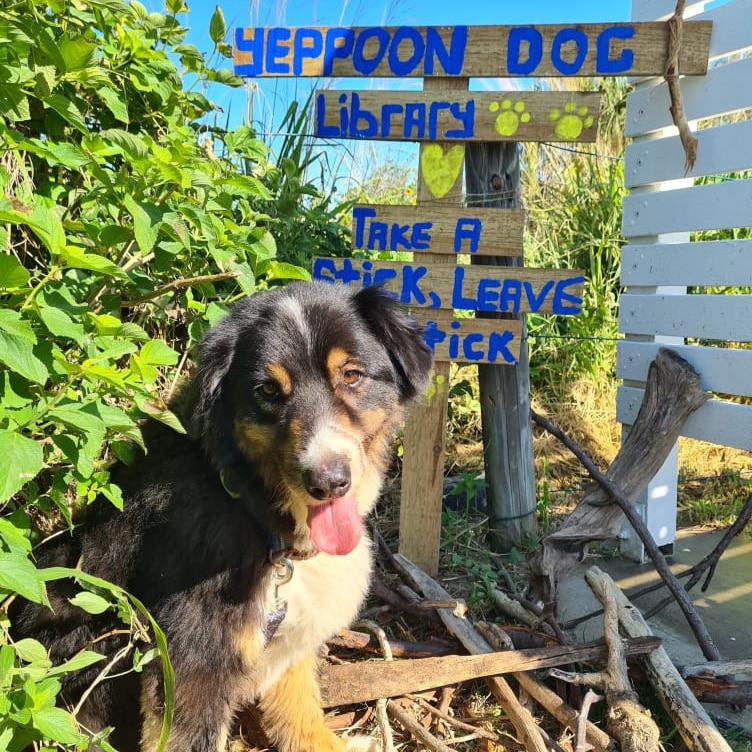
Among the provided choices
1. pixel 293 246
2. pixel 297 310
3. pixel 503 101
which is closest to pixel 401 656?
pixel 297 310

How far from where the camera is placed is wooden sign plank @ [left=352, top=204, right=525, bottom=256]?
3.19m

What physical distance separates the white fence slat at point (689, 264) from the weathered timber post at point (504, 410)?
748mm

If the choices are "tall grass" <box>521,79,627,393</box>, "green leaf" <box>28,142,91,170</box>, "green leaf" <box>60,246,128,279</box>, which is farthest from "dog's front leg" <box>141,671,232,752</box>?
"tall grass" <box>521,79,627,393</box>

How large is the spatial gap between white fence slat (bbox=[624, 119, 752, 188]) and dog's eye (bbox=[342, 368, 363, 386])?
7.04 ft

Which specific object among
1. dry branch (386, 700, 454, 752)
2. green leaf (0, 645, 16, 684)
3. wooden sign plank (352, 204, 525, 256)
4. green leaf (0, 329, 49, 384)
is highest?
wooden sign plank (352, 204, 525, 256)

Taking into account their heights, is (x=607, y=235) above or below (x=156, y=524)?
above

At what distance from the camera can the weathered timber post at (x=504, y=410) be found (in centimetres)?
333

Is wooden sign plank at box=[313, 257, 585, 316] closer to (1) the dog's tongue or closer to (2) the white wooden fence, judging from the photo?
(2) the white wooden fence

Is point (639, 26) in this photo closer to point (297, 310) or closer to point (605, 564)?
point (297, 310)

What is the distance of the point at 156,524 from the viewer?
2.04 metres

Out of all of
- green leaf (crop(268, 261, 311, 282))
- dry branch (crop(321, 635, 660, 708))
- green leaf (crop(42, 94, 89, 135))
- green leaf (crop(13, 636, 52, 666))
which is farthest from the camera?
dry branch (crop(321, 635, 660, 708))

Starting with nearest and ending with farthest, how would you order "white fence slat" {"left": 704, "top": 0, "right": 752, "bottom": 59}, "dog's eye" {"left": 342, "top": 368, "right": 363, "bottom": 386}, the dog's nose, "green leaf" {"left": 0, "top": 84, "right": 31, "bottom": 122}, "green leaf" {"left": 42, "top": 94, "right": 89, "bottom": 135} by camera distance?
"green leaf" {"left": 0, "top": 84, "right": 31, "bottom": 122}
"green leaf" {"left": 42, "top": 94, "right": 89, "bottom": 135}
the dog's nose
"dog's eye" {"left": 342, "top": 368, "right": 363, "bottom": 386}
"white fence slat" {"left": 704, "top": 0, "right": 752, "bottom": 59}

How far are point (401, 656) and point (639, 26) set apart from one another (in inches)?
115

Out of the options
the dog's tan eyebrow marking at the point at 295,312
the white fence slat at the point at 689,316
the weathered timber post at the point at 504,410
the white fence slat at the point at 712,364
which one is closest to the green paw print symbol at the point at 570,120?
the weathered timber post at the point at 504,410
